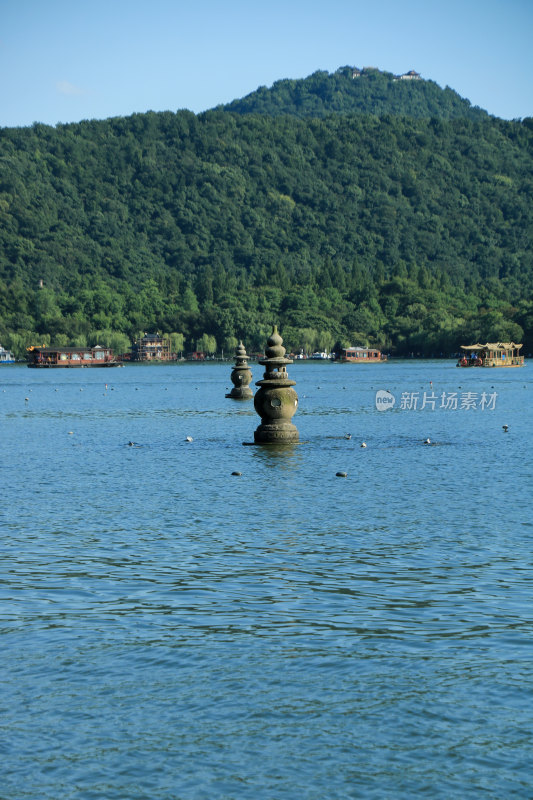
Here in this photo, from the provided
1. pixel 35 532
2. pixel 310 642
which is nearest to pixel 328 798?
pixel 310 642

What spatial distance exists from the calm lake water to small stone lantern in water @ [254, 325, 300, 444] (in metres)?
9.55

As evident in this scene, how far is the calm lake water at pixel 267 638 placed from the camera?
11.2m

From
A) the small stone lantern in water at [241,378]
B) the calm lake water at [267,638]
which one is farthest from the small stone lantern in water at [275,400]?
the small stone lantern in water at [241,378]

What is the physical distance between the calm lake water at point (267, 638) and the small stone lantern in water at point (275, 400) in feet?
31.3

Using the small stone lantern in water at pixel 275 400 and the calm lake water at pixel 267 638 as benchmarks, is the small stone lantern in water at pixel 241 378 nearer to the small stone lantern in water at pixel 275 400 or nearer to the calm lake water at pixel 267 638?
the small stone lantern in water at pixel 275 400

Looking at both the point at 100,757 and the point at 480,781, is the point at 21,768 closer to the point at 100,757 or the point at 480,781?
the point at 100,757

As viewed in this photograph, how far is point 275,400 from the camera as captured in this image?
44688 mm

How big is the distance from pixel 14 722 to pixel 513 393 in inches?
4076

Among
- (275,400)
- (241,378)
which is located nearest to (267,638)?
(275,400)

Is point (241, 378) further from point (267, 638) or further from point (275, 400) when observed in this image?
point (267, 638)

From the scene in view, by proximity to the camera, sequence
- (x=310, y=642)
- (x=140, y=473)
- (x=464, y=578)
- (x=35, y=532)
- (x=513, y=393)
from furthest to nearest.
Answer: (x=513, y=393) < (x=140, y=473) < (x=35, y=532) < (x=464, y=578) < (x=310, y=642)

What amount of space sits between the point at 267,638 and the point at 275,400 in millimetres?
29366

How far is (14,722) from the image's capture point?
12398 mm

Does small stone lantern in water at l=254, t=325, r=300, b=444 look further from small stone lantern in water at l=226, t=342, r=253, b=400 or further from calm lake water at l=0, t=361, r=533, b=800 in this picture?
small stone lantern in water at l=226, t=342, r=253, b=400
